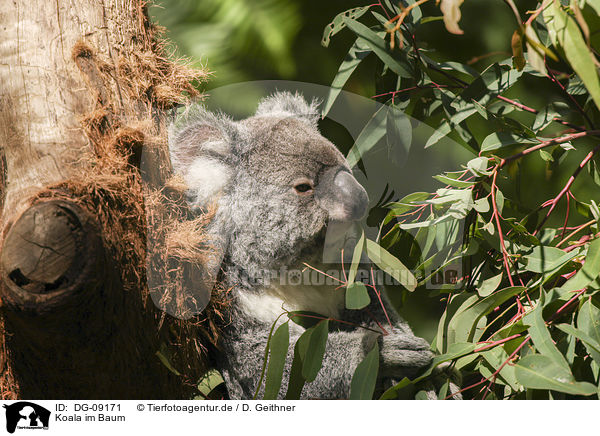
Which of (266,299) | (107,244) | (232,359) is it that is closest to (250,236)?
(266,299)

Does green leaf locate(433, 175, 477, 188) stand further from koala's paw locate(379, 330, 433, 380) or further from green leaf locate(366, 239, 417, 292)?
koala's paw locate(379, 330, 433, 380)

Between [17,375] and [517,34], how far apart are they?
103cm

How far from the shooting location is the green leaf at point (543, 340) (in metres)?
0.76

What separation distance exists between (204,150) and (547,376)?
2.79 feet

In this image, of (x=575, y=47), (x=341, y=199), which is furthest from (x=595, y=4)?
(x=341, y=199)

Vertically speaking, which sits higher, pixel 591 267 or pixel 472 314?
pixel 591 267

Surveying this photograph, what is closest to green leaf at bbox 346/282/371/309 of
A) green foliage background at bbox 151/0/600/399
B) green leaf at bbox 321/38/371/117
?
green foliage background at bbox 151/0/600/399

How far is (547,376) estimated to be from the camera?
2.43ft

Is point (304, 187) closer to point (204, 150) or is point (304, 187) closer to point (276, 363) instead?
point (204, 150)

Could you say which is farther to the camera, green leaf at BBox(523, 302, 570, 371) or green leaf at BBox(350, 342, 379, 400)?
green leaf at BBox(350, 342, 379, 400)

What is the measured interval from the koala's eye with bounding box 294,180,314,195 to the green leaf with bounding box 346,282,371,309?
251 mm
